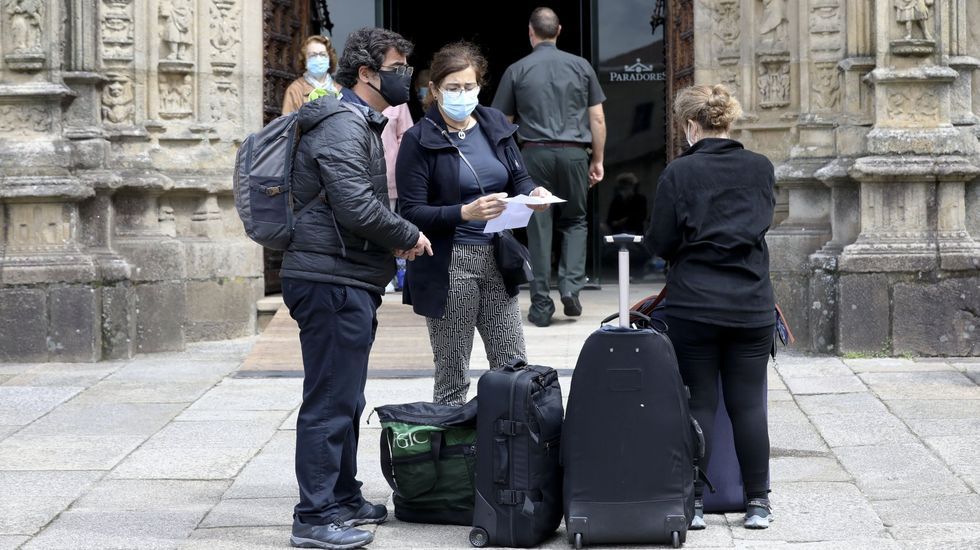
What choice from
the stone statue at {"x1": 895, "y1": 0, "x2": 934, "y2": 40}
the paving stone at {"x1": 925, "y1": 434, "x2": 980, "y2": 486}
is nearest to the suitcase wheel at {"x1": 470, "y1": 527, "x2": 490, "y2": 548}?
the paving stone at {"x1": 925, "y1": 434, "x2": 980, "y2": 486}

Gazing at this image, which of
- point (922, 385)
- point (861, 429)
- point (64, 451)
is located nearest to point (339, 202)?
point (64, 451)

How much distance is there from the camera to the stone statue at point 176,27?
10.7m

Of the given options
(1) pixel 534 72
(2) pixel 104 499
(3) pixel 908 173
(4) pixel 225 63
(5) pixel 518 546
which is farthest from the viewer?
(4) pixel 225 63

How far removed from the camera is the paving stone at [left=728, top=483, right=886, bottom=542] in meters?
5.55

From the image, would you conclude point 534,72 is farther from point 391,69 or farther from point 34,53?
point 391,69

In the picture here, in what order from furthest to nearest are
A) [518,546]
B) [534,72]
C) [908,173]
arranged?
[534,72]
[908,173]
[518,546]

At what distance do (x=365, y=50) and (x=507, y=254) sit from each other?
42.0 inches

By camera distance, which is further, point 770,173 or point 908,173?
point 908,173

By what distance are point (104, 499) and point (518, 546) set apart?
1938mm

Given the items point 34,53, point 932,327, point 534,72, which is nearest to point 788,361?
point 932,327

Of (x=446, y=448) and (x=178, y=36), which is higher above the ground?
(x=178, y=36)

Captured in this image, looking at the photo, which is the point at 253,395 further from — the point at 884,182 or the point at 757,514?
the point at 884,182

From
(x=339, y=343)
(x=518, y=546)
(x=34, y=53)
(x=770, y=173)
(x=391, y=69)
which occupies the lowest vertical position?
(x=518, y=546)

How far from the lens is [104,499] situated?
6.27m
